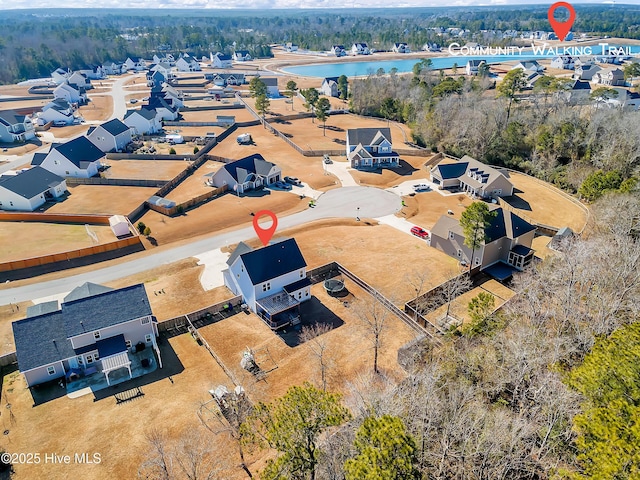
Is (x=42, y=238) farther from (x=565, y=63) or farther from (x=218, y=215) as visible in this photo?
(x=565, y=63)

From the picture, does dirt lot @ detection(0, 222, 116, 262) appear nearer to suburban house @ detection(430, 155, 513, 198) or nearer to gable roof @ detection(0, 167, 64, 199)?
gable roof @ detection(0, 167, 64, 199)

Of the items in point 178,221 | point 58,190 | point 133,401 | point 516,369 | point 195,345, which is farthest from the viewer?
point 58,190

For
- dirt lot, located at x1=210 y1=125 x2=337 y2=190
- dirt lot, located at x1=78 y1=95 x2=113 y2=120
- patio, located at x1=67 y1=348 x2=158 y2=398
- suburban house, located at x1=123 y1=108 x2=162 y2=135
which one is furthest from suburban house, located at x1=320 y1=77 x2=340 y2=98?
patio, located at x1=67 y1=348 x2=158 y2=398

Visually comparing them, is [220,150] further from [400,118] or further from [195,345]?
[195,345]

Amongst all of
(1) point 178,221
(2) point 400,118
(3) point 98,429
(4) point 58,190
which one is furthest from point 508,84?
(3) point 98,429

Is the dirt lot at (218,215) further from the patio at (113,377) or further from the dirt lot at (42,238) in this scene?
the patio at (113,377)

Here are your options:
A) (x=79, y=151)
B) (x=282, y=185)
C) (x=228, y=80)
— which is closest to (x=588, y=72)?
(x=228, y=80)

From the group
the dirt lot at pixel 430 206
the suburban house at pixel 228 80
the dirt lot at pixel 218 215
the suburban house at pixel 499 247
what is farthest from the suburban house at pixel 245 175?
the suburban house at pixel 228 80
